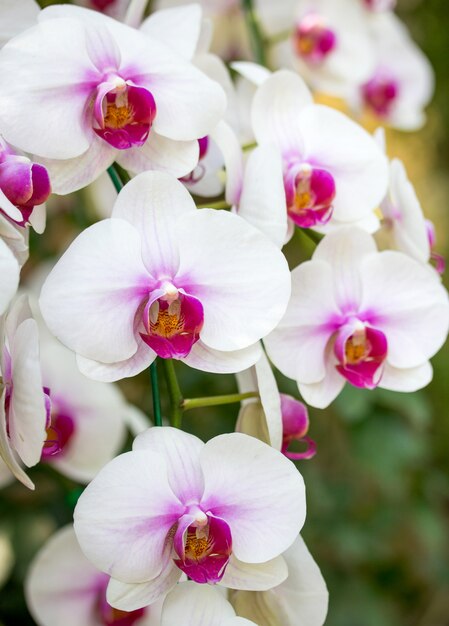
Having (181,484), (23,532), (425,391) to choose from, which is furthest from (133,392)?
(181,484)

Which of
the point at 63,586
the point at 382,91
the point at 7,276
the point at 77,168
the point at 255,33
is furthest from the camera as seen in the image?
the point at 382,91

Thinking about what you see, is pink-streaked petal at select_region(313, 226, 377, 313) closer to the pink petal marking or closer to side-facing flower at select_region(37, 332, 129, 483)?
the pink petal marking

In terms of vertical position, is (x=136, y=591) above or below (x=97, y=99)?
below

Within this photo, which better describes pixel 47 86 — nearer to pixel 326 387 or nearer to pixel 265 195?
pixel 265 195

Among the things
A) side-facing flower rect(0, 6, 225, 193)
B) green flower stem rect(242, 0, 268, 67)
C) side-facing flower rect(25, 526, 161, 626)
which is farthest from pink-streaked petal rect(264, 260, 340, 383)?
green flower stem rect(242, 0, 268, 67)

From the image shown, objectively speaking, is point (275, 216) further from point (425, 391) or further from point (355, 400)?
point (425, 391)

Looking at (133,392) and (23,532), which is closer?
(23,532)

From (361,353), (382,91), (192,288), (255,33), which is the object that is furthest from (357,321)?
(382,91)

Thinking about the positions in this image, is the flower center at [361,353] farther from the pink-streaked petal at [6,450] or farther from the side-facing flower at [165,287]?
the pink-streaked petal at [6,450]
